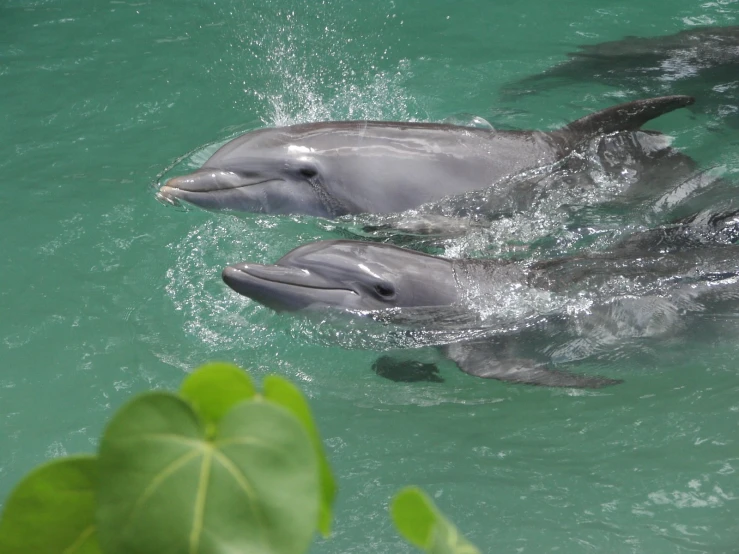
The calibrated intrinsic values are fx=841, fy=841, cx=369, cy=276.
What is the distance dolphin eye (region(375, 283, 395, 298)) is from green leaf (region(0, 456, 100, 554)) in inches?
209

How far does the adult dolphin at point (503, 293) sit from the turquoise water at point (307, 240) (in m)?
0.25

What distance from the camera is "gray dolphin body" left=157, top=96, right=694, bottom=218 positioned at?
7949mm

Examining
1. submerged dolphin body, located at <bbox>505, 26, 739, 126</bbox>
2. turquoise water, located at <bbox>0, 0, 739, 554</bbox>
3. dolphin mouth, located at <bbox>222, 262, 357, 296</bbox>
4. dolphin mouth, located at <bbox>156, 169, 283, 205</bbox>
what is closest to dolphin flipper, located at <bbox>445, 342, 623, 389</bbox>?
turquoise water, located at <bbox>0, 0, 739, 554</bbox>

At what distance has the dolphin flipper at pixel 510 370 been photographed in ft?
19.6

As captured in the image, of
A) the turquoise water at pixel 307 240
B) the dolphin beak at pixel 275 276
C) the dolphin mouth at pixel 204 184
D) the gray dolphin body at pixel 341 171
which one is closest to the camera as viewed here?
the turquoise water at pixel 307 240

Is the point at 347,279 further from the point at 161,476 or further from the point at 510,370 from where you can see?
the point at 161,476

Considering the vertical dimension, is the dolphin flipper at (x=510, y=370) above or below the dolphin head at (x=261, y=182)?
below

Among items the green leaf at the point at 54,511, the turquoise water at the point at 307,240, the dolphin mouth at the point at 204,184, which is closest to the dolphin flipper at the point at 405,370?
the turquoise water at the point at 307,240

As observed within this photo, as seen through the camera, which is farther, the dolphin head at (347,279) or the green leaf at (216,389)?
the dolphin head at (347,279)

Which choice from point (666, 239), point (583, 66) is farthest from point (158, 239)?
point (583, 66)

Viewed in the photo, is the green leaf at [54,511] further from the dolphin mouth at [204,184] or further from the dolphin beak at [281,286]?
the dolphin mouth at [204,184]

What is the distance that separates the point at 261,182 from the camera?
797 cm

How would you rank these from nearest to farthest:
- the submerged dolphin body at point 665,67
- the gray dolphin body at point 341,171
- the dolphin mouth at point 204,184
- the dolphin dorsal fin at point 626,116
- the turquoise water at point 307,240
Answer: the turquoise water at point 307,240
the dolphin mouth at point 204,184
the gray dolphin body at point 341,171
the dolphin dorsal fin at point 626,116
the submerged dolphin body at point 665,67

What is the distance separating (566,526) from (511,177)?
396cm
